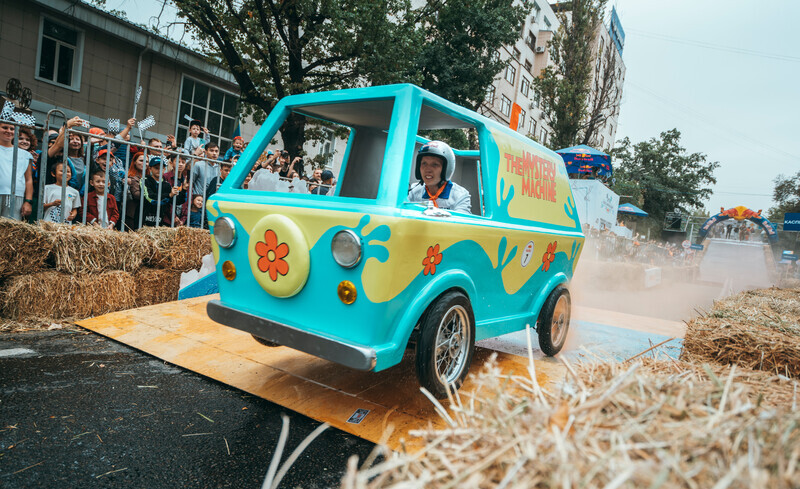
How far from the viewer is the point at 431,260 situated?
322 cm

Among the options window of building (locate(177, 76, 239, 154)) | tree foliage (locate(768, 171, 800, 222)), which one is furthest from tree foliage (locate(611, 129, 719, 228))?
window of building (locate(177, 76, 239, 154))

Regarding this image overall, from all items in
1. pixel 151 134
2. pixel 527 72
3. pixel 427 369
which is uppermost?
pixel 527 72

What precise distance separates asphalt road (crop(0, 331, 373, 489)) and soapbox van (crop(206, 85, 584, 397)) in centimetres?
53

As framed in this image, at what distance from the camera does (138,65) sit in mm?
15016

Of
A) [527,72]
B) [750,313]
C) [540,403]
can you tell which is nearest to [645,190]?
[527,72]

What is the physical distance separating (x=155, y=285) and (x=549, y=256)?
14.9ft

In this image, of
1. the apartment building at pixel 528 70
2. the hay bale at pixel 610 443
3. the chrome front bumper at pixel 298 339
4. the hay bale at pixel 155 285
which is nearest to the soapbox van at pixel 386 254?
the chrome front bumper at pixel 298 339

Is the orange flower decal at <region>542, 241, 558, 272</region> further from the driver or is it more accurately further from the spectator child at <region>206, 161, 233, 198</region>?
the spectator child at <region>206, 161, 233, 198</region>

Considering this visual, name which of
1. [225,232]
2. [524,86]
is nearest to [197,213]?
[225,232]

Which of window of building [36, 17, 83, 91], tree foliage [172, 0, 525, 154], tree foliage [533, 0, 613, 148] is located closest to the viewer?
tree foliage [172, 0, 525, 154]

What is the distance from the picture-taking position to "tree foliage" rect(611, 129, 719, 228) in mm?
53250

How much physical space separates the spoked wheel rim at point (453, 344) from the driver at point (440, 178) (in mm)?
994

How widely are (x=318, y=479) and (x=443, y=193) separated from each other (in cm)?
254

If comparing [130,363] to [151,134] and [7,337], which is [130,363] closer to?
[7,337]
